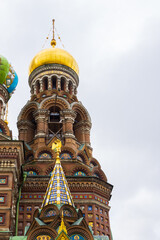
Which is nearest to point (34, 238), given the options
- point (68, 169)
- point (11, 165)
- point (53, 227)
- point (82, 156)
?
point (53, 227)

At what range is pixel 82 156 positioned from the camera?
26.1 m

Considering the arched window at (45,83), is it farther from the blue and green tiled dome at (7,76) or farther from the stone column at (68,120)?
the blue and green tiled dome at (7,76)

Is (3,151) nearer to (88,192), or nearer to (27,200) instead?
(27,200)

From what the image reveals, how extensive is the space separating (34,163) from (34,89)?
761cm

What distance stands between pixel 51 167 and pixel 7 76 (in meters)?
6.49

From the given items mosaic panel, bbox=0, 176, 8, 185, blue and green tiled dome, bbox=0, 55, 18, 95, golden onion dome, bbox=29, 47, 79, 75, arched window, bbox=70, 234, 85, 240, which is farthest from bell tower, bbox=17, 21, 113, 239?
arched window, bbox=70, 234, 85, 240

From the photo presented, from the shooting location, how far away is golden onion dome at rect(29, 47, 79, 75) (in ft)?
101

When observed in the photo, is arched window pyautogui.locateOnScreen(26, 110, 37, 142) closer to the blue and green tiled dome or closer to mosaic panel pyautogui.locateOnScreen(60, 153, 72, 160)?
the blue and green tiled dome

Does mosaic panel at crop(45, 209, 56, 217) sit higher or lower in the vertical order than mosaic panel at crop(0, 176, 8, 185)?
lower

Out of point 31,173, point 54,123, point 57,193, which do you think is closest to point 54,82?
point 54,123

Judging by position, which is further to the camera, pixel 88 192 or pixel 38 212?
pixel 88 192

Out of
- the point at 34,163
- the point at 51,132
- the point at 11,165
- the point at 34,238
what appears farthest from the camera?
the point at 51,132

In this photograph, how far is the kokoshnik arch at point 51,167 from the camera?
16672mm

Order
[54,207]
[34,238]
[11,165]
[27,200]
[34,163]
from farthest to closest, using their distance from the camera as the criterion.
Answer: [34,163] < [27,200] < [11,165] < [54,207] < [34,238]
